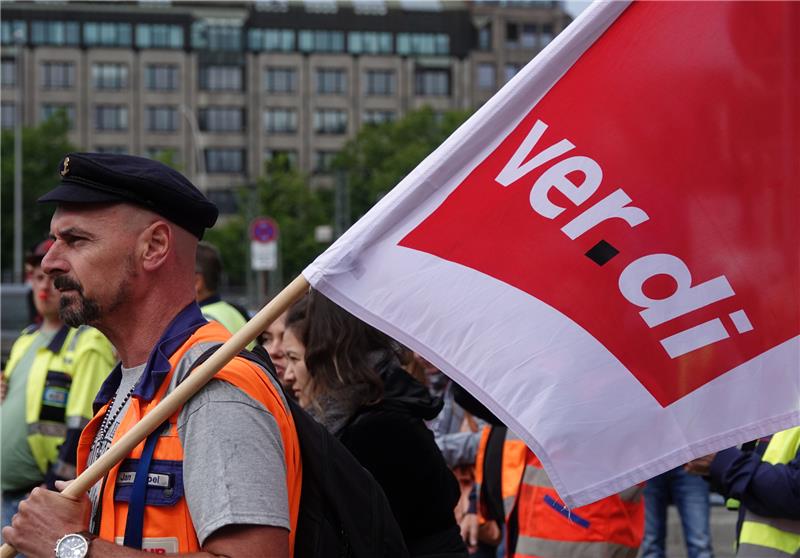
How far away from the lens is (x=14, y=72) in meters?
80.4

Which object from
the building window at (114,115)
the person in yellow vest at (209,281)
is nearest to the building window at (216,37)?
the building window at (114,115)

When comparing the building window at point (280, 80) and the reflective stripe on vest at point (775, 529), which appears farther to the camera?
the building window at point (280, 80)

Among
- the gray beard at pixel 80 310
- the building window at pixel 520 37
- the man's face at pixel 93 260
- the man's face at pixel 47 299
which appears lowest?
the man's face at pixel 47 299

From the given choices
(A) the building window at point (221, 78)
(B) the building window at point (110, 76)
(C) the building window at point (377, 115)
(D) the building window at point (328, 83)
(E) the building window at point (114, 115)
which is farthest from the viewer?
(D) the building window at point (328, 83)

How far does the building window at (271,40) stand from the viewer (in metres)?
84.4

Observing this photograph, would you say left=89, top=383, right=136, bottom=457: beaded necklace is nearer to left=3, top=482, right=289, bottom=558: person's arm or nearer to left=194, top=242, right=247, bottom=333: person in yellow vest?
left=3, top=482, right=289, bottom=558: person's arm

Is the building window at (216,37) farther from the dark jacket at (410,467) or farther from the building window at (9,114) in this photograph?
the dark jacket at (410,467)

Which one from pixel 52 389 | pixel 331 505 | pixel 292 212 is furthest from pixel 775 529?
pixel 292 212

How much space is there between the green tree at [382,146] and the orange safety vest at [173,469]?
208 feet

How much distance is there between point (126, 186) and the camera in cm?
258

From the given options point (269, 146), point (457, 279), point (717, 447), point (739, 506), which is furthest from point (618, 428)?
point (269, 146)

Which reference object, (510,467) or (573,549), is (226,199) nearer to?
(510,467)

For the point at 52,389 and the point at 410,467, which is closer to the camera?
the point at 410,467

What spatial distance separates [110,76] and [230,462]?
8318cm
